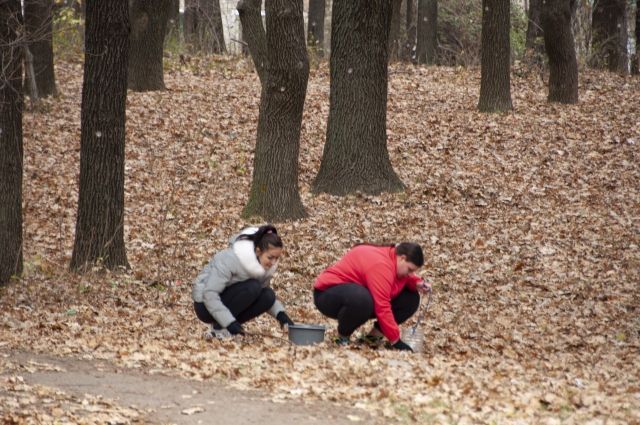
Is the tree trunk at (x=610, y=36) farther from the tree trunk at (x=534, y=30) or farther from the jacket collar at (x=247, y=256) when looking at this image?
the jacket collar at (x=247, y=256)

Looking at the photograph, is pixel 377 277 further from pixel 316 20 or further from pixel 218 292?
pixel 316 20

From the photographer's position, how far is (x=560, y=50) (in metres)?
17.6

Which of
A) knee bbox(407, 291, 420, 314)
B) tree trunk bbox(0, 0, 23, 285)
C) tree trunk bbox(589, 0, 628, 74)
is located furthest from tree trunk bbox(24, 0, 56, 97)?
tree trunk bbox(589, 0, 628, 74)

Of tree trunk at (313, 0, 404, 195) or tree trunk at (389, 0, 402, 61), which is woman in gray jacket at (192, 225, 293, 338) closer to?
tree trunk at (313, 0, 404, 195)

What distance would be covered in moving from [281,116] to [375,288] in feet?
17.8

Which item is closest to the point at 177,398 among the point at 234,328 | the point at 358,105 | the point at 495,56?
the point at 234,328

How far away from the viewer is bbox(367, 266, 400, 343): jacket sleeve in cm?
722

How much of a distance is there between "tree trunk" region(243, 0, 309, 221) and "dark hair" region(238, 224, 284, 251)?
4972 mm

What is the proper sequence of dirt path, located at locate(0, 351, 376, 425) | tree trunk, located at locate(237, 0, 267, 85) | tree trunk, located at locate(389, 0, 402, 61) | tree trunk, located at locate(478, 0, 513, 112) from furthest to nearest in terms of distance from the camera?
tree trunk, located at locate(389, 0, 402, 61) → tree trunk, located at locate(478, 0, 513, 112) → tree trunk, located at locate(237, 0, 267, 85) → dirt path, located at locate(0, 351, 376, 425)

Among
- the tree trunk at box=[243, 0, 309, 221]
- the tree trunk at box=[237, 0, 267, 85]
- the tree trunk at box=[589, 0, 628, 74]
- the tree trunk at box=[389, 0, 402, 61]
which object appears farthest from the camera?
the tree trunk at box=[389, 0, 402, 61]

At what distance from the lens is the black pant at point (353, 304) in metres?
7.38

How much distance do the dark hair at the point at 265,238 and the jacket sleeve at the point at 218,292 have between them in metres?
0.33

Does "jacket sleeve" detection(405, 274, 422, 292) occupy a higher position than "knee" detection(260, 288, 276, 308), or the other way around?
"jacket sleeve" detection(405, 274, 422, 292)

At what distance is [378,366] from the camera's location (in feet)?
22.0
